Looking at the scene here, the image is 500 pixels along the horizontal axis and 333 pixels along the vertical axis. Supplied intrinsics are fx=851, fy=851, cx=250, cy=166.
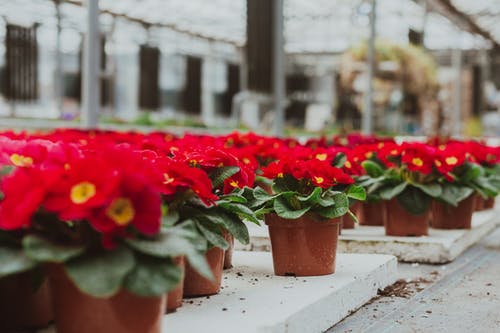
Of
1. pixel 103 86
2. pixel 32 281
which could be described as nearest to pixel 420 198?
pixel 32 281

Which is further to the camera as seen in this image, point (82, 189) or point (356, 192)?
point (356, 192)

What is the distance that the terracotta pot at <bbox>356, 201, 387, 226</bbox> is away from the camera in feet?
15.5

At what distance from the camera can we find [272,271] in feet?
10.2

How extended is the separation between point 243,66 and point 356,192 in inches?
190

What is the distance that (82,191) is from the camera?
1729 millimetres

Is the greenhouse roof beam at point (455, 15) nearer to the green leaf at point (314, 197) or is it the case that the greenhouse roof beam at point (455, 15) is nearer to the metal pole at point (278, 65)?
the metal pole at point (278, 65)

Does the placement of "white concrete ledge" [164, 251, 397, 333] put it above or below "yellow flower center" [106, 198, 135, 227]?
below

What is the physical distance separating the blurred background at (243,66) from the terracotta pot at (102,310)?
148 inches

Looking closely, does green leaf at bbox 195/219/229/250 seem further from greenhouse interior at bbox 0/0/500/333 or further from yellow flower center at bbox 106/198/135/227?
yellow flower center at bbox 106/198/135/227

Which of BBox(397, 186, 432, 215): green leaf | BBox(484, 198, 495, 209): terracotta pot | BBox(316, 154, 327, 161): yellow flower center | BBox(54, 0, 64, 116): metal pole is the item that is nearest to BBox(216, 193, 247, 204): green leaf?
BBox(316, 154, 327, 161): yellow flower center

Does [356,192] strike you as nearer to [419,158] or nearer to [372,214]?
[419,158]

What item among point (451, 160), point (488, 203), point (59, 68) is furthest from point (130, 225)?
point (59, 68)

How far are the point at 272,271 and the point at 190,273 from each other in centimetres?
62

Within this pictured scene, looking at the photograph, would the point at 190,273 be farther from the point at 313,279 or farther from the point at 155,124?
the point at 155,124
